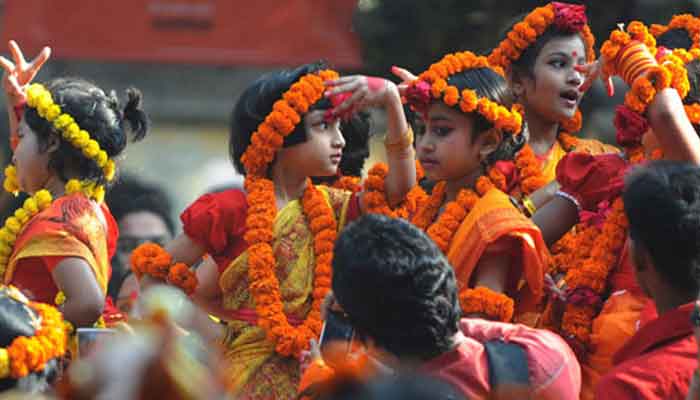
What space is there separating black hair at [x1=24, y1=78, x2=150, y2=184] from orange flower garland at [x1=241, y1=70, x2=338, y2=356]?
508 mm

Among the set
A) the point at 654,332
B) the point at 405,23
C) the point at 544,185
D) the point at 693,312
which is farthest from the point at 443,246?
the point at 405,23

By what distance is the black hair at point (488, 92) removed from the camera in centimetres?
514

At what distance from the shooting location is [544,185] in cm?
552

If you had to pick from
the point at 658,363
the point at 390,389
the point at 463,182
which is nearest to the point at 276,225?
the point at 463,182

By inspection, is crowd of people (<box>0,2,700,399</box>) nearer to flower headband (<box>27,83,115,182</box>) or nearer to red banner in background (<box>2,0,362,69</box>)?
flower headband (<box>27,83,115,182</box>)

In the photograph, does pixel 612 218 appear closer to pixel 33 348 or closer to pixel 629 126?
pixel 629 126

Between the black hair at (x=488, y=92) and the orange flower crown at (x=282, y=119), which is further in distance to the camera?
the orange flower crown at (x=282, y=119)

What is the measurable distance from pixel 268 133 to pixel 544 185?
99cm

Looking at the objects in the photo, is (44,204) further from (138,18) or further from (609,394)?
(138,18)

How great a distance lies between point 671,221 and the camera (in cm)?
381

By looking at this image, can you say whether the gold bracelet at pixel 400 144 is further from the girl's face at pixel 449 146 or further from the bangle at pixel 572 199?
the bangle at pixel 572 199

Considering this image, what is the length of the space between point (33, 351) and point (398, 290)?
91 centimetres

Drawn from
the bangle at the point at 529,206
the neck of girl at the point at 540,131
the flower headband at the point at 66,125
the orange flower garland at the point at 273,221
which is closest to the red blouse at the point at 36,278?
the flower headband at the point at 66,125

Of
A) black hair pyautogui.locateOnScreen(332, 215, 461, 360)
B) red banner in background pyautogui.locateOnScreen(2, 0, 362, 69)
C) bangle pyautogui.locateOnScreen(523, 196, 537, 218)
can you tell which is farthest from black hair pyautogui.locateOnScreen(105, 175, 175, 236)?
red banner in background pyautogui.locateOnScreen(2, 0, 362, 69)
